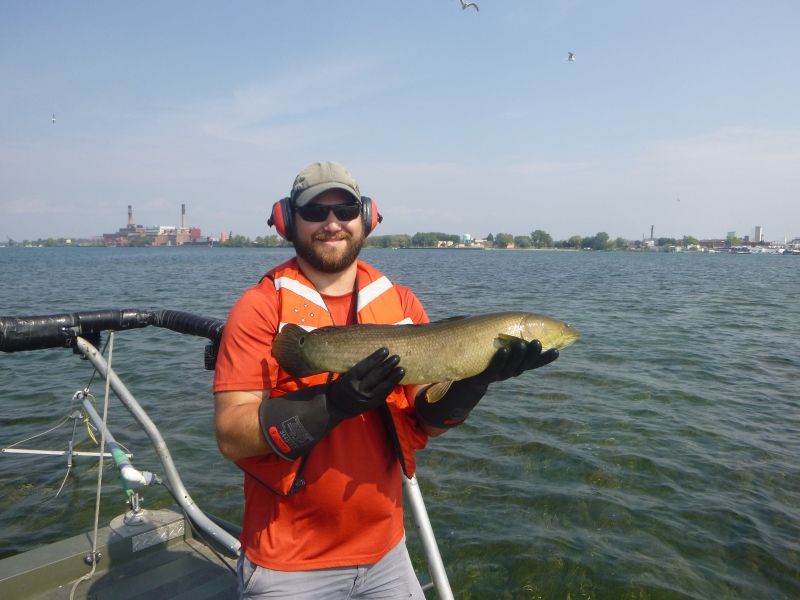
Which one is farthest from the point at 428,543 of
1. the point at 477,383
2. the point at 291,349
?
the point at 291,349

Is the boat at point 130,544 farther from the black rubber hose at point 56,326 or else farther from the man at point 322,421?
the man at point 322,421

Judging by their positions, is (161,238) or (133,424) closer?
(133,424)

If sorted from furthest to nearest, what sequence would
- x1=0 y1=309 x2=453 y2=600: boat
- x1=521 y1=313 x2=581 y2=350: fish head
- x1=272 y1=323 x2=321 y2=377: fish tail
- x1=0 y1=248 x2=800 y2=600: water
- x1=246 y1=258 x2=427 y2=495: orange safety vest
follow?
x1=0 y1=248 x2=800 y2=600: water, x1=521 y1=313 x2=581 y2=350: fish head, x1=0 y1=309 x2=453 y2=600: boat, x1=246 y1=258 x2=427 y2=495: orange safety vest, x1=272 y1=323 x2=321 y2=377: fish tail

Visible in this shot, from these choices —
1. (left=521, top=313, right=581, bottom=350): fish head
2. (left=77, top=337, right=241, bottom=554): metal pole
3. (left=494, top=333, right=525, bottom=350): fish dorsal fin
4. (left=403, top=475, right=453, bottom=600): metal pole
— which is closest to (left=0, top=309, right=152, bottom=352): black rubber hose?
(left=77, top=337, right=241, bottom=554): metal pole

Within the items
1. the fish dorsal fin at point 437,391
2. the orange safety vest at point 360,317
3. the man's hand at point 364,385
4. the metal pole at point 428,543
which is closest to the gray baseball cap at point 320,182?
the orange safety vest at point 360,317

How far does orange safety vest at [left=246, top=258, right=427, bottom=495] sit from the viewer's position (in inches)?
121

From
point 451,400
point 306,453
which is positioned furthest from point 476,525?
point 306,453

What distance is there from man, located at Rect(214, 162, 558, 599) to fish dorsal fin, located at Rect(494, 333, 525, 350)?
175mm

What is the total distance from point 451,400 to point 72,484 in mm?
7227

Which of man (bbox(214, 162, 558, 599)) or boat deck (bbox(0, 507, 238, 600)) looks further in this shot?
boat deck (bbox(0, 507, 238, 600))

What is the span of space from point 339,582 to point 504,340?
170cm

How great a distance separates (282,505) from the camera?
9.41 ft

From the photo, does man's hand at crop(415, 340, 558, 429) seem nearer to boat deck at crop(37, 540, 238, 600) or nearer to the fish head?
the fish head

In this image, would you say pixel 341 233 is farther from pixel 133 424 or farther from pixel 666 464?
pixel 133 424
